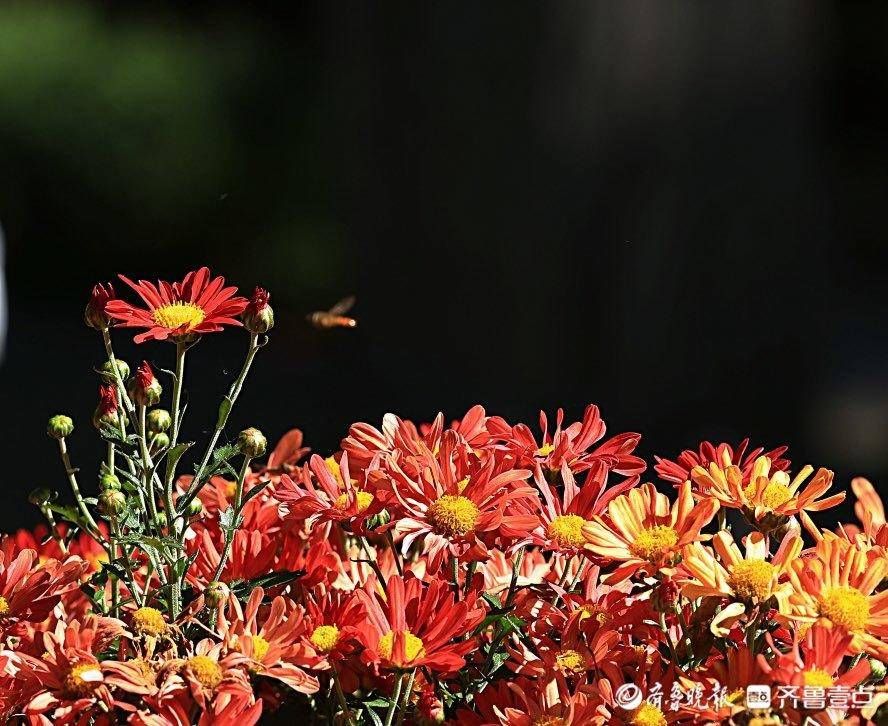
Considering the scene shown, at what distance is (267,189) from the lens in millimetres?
5086

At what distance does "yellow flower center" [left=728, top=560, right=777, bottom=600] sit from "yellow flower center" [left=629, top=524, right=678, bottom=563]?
0.11 feet

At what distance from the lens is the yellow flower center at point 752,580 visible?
1.63 feet

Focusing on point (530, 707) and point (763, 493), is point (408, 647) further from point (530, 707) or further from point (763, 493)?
point (763, 493)

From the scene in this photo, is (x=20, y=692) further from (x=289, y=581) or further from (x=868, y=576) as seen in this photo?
(x=868, y=576)

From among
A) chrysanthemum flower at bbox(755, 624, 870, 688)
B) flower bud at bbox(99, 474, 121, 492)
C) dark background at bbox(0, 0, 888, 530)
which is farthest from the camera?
dark background at bbox(0, 0, 888, 530)

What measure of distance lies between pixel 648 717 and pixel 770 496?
0.13 m

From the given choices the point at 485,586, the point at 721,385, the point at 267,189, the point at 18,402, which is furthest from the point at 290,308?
the point at 485,586

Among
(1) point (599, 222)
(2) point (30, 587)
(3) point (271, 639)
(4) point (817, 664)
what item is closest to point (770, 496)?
(4) point (817, 664)

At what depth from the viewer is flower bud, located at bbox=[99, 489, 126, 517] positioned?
0.55m

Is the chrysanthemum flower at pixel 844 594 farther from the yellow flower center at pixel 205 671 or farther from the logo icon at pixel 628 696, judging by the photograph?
the yellow flower center at pixel 205 671

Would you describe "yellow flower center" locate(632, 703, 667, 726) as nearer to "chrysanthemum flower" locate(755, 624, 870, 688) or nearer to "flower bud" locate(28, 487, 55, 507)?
A: "chrysanthemum flower" locate(755, 624, 870, 688)

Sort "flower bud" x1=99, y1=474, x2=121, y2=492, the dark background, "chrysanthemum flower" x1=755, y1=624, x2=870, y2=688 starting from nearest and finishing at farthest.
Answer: "chrysanthemum flower" x1=755, y1=624, x2=870, y2=688
"flower bud" x1=99, y1=474, x2=121, y2=492
the dark background

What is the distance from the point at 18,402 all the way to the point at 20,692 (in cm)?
417

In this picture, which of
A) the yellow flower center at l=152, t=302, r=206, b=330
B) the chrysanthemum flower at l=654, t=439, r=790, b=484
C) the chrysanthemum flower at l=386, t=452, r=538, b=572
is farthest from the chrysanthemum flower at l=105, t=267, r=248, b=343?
the chrysanthemum flower at l=654, t=439, r=790, b=484
